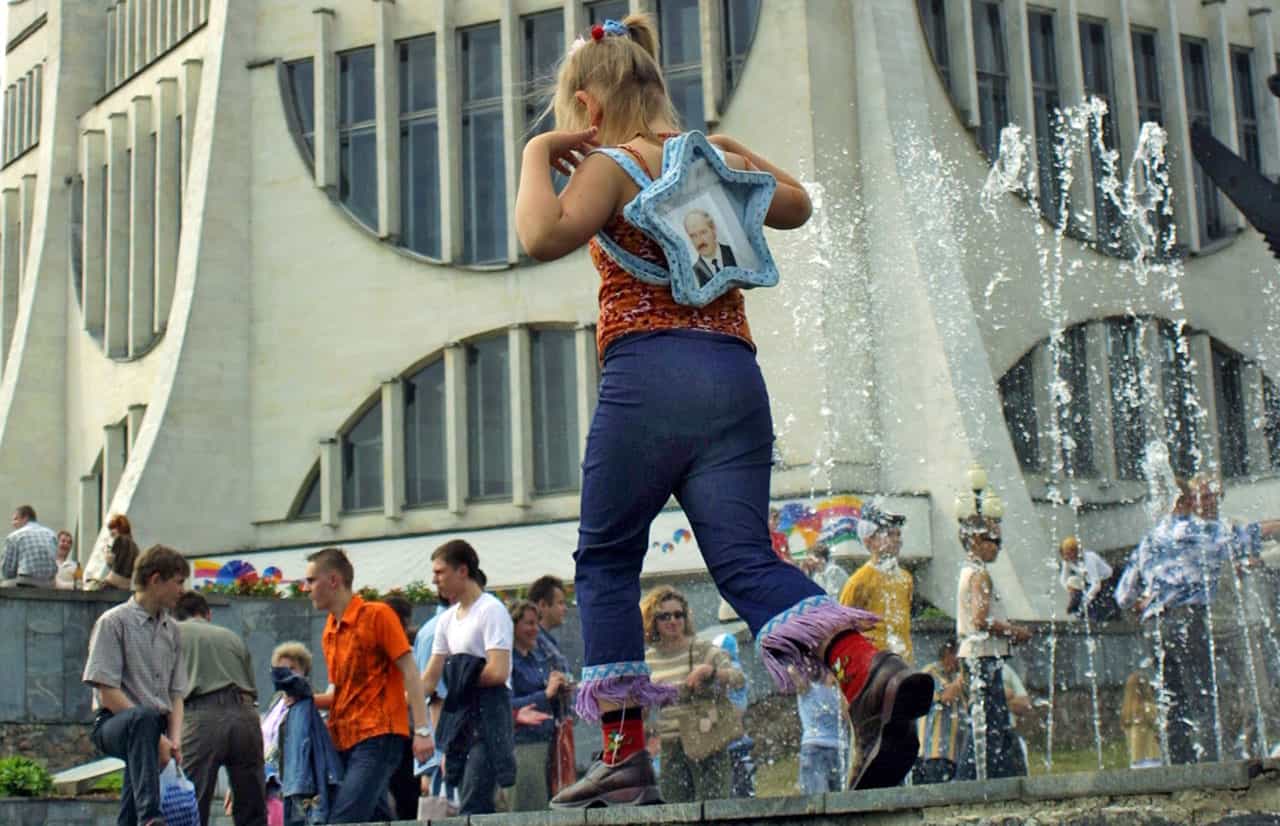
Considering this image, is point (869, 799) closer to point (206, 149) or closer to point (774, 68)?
point (774, 68)

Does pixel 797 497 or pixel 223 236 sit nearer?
pixel 797 497

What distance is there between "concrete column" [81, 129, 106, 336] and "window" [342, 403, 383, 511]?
695 centimetres

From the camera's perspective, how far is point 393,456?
1172 inches

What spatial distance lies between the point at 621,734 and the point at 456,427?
79.1 ft

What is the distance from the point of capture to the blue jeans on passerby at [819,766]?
1053cm

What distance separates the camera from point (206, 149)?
104 ft

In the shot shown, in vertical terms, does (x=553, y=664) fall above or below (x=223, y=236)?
below

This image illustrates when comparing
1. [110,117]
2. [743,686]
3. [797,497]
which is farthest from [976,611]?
[110,117]

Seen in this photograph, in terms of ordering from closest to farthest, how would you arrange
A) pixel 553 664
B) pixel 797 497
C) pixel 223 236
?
pixel 553 664 < pixel 797 497 < pixel 223 236

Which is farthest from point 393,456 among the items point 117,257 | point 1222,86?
point 1222,86

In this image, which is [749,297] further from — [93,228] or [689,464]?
[689,464]

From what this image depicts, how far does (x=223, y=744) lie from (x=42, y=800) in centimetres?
480

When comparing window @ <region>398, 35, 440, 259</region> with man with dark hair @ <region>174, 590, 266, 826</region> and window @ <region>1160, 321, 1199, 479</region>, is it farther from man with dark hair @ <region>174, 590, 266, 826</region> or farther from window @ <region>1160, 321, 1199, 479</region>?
man with dark hair @ <region>174, 590, 266, 826</region>

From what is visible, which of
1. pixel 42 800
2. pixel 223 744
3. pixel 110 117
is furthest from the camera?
pixel 110 117
